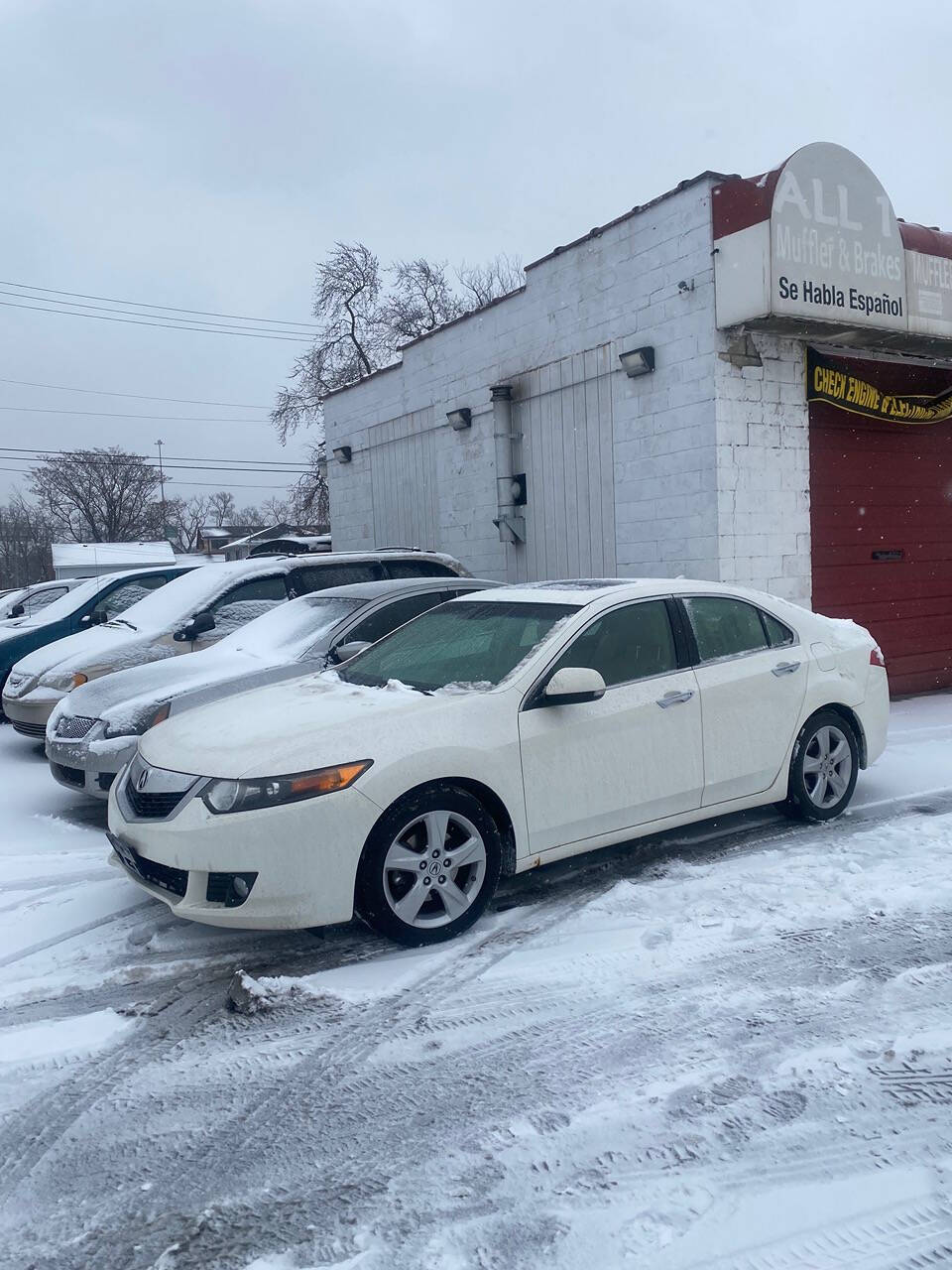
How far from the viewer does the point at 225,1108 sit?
10.3ft

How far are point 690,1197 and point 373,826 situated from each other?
1899mm

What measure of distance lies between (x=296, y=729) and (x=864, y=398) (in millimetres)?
8026

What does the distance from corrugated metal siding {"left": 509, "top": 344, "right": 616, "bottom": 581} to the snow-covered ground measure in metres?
6.22

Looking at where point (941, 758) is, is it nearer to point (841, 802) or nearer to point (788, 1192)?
point (841, 802)

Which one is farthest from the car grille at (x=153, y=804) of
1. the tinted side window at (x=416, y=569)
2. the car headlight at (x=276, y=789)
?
the tinted side window at (x=416, y=569)

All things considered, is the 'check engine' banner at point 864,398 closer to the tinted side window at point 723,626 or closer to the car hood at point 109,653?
the tinted side window at point 723,626

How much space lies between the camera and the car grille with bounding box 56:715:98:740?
22.4 ft

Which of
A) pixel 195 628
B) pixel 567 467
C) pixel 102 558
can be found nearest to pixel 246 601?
pixel 195 628

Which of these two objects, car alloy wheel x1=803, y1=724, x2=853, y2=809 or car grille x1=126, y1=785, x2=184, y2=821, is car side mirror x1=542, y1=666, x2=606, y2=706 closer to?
car grille x1=126, y1=785, x2=184, y2=821

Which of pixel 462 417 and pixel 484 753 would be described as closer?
pixel 484 753

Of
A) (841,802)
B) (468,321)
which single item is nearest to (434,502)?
(468,321)

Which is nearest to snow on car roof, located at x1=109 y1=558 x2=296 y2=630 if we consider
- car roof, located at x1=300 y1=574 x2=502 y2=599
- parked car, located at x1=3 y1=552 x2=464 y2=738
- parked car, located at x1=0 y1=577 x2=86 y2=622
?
parked car, located at x1=3 y1=552 x2=464 y2=738

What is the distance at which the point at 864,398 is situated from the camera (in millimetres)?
10336

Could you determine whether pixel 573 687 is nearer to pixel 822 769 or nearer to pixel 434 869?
pixel 434 869
